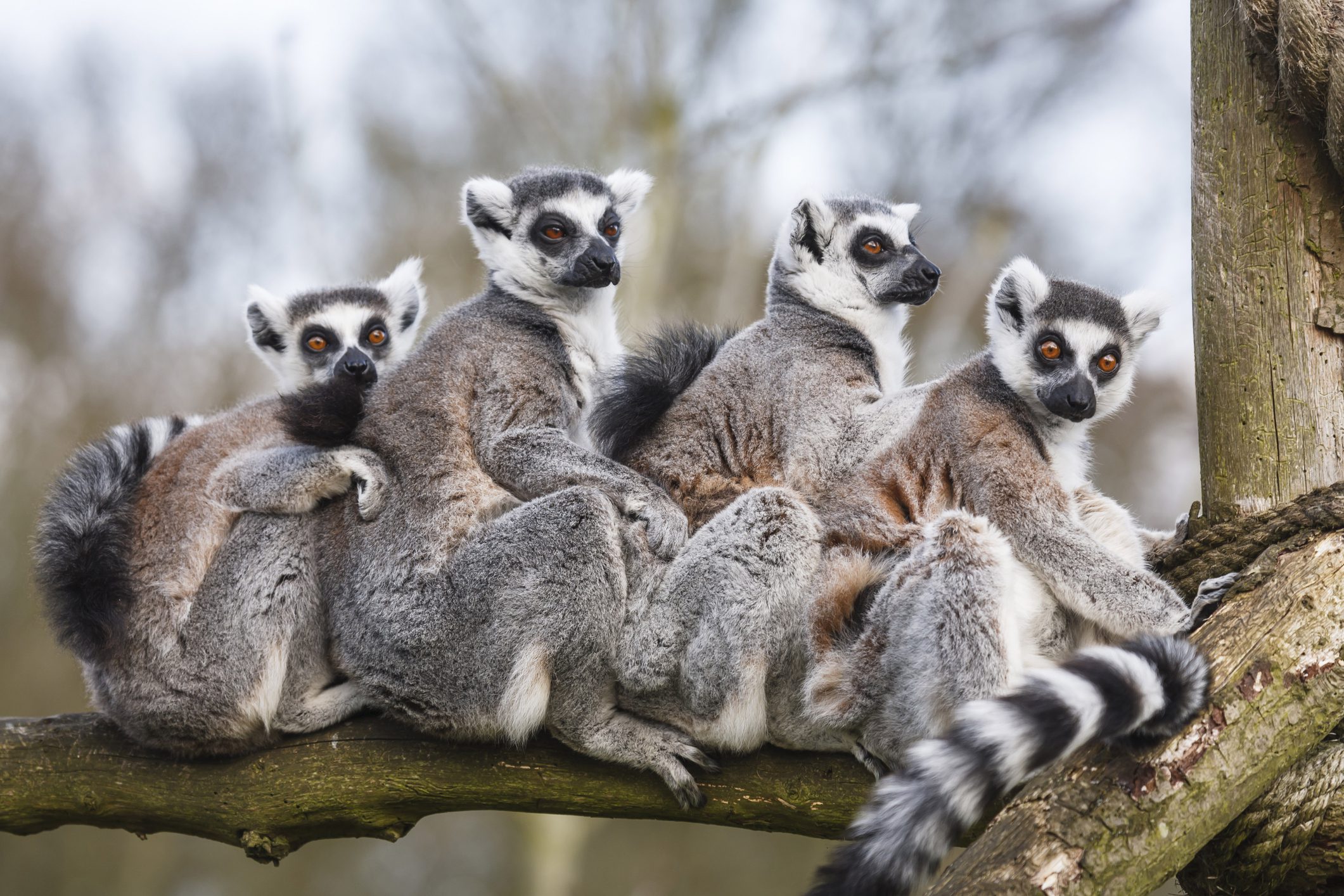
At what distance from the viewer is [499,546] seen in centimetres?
369

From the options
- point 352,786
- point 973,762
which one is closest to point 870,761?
point 973,762

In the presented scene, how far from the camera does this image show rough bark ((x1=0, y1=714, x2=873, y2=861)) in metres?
3.56

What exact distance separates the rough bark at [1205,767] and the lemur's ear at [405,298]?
4161mm

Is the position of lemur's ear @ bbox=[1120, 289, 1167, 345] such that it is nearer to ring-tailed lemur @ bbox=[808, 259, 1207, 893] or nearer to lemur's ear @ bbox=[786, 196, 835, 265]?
ring-tailed lemur @ bbox=[808, 259, 1207, 893]

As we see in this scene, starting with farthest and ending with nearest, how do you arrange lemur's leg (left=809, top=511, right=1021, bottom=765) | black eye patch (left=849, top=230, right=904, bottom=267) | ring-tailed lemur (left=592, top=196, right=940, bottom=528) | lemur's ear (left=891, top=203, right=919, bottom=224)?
1. lemur's ear (left=891, top=203, right=919, bottom=224)
2. black eye patch (left=849, top=230, right=904, bottom=267)
3. ring-tailed lemur (left=592, top=196, right=940, bottom=528)
4. lemur's leg (left=809, top=511, right=1021, bottom=765)

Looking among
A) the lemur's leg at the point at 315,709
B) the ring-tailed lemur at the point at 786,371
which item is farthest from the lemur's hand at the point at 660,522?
the lemur's leg at the point at 315,709

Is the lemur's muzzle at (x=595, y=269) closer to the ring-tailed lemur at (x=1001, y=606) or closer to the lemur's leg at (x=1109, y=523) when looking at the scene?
the ring-tailed lemur at (x=1001, y=606)

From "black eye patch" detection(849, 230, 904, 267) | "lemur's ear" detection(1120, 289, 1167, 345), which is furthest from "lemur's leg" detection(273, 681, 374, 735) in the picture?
"lemur's ear" detection(1120, 289, 1167, 345)

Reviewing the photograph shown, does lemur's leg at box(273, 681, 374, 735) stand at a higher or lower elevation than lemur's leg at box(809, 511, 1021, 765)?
lower

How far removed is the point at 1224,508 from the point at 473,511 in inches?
101

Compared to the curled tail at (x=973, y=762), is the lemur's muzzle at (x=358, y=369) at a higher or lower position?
higher

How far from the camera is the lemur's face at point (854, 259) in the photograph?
4.61 metres

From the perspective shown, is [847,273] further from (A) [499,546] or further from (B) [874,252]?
(A) [499,546]

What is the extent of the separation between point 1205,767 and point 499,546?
2229 mm
